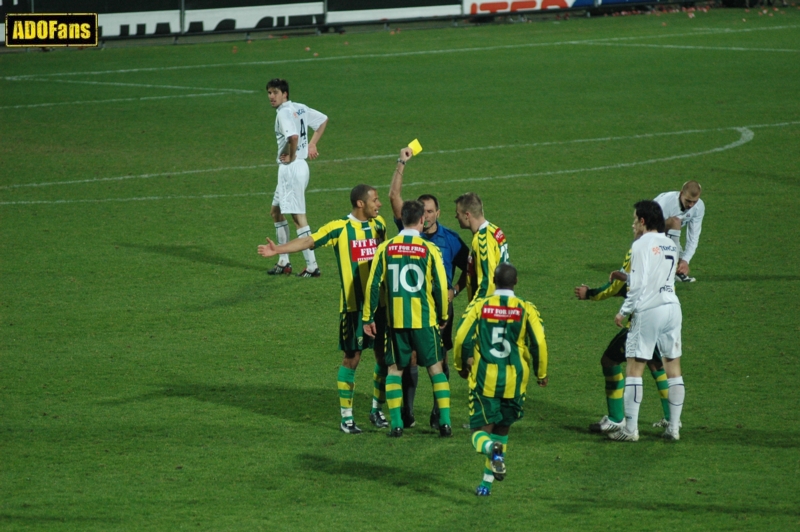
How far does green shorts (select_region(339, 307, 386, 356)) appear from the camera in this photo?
8922 mm

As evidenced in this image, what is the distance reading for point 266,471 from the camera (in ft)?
26.8

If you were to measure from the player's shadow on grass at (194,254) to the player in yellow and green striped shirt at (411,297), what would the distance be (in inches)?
239

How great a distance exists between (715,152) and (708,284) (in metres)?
7.98

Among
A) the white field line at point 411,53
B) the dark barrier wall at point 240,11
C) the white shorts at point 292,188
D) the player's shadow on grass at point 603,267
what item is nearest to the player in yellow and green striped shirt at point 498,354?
the player's shadow on grass at point 603,267

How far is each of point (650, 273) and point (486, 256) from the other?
4.04 feet

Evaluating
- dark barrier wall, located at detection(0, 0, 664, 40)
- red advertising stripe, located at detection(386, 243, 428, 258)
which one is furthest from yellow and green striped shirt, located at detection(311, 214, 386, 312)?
dark barrier wall, located at detection(0, 0, 664, 40)

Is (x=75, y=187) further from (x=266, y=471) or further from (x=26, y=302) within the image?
(x=266, y=471)

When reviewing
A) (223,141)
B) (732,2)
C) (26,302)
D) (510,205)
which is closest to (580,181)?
(510,205)

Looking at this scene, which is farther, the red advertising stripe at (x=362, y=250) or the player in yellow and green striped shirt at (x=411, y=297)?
the red advertising stripe at (x=362, y=250)

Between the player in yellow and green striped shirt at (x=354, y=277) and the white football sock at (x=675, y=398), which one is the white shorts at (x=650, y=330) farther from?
the player in yellow and green striped shirt at (x=354, y=277)

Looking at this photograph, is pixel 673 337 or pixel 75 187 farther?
pixel 75 187

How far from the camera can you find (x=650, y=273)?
27.8 feet

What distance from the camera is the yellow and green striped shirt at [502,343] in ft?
25.1

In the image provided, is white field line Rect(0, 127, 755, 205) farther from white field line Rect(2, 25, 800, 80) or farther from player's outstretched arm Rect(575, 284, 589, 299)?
white field line Rect(2, 25, 800, 80)
